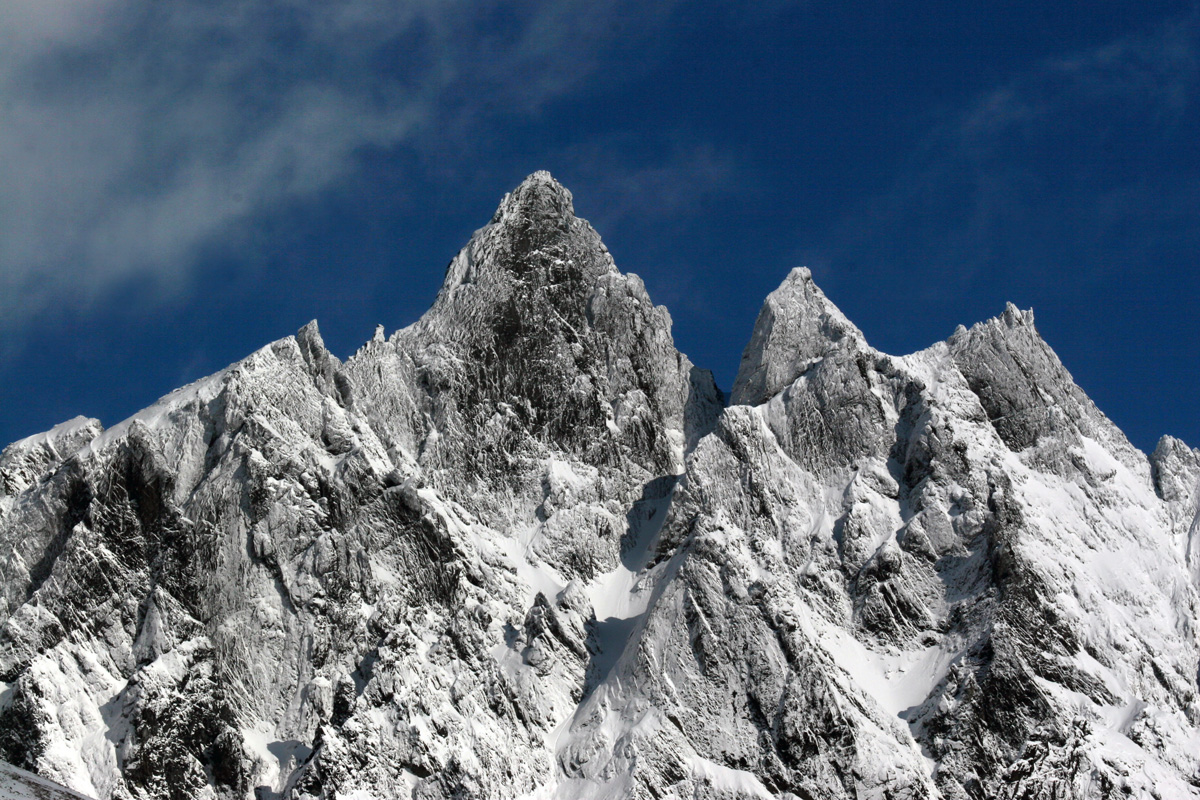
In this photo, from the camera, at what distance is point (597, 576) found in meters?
134

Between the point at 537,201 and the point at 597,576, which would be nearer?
the point at 597,576

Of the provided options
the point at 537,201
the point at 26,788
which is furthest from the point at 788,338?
the point at 26,788

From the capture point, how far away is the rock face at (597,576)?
4464 inches

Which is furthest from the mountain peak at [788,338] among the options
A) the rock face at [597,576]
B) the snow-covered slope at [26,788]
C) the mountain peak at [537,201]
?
the snow-covered slope at [26,788]

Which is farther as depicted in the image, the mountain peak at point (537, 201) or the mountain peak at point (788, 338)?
the mountain peak at point (537, 201)

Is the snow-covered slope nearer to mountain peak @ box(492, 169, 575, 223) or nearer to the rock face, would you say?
the rock face

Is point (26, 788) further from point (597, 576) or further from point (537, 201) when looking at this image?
point (537, 201)

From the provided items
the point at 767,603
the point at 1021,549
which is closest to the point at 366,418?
the point at 767,603

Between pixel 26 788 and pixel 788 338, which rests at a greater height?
pixel 788 338

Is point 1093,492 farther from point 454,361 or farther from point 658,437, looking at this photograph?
point 454,361

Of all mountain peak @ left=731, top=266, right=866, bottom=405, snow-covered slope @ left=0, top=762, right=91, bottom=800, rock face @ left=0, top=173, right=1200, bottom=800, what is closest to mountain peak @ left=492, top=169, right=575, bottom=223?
rock face @ left=0, top=173, right=1200, bottom=800

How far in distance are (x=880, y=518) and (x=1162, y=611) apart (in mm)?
21167

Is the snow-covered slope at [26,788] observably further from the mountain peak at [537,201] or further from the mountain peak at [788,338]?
the mountain peak at [537,201]

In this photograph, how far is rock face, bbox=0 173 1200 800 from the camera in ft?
372
